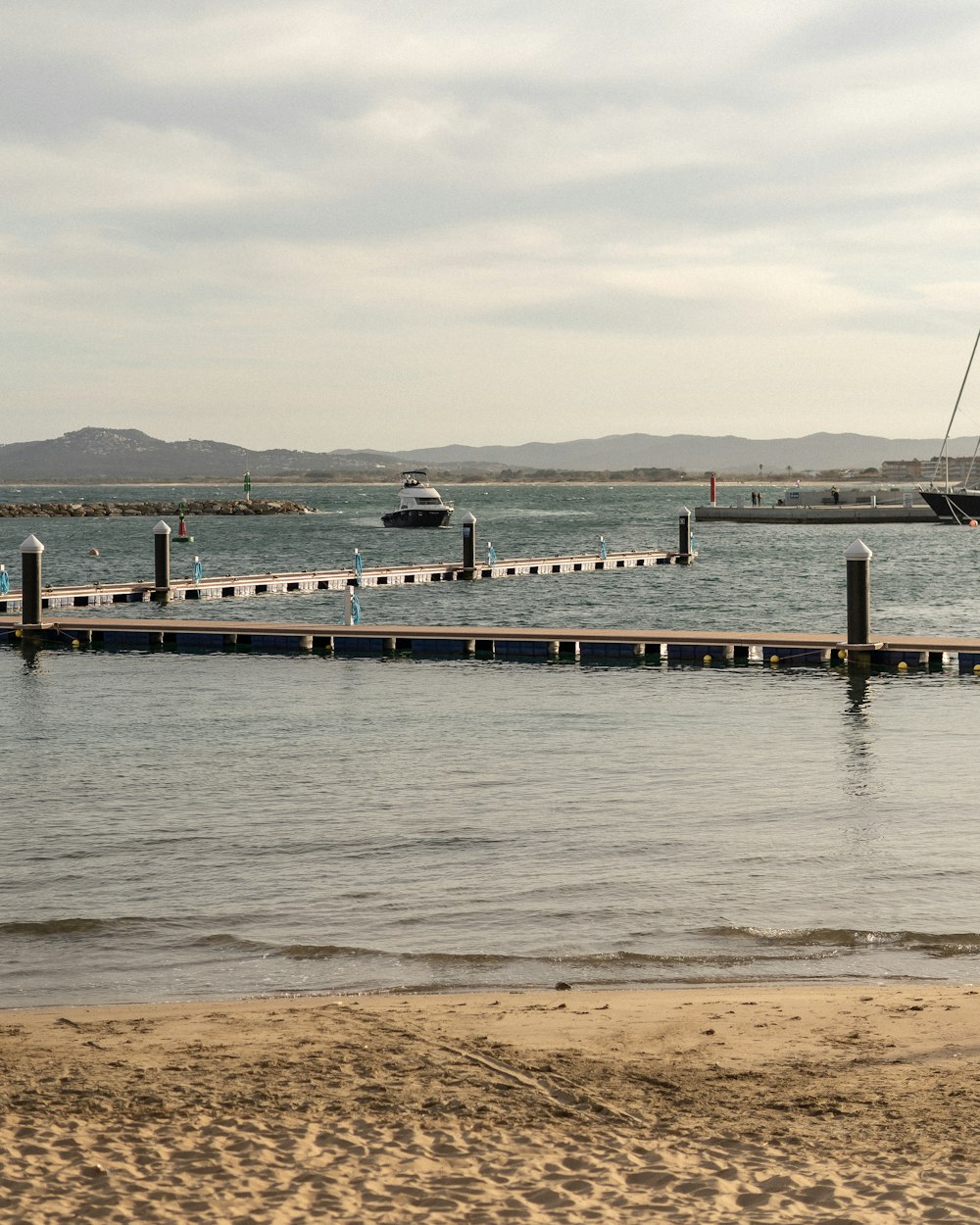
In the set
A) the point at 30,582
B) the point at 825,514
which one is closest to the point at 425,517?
the point at 825,514

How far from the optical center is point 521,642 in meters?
30.3

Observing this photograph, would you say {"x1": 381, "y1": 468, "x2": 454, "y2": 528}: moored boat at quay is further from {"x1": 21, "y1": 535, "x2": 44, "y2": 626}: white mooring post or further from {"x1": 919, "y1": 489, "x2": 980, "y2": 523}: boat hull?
{"x1": 21, "y1": 535, "x2": 44, "y2": 626}: white mooring post

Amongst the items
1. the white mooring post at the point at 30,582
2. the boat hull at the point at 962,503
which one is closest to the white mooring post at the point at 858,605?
the white mooring post at the point at 30,582

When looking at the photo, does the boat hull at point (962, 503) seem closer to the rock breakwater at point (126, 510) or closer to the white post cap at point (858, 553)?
the white post cap at point (858, 553)

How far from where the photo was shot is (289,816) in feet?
50.6

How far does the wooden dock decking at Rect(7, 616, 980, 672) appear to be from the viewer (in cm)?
2808

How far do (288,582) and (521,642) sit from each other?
18.4 metres

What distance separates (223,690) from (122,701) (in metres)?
1.93

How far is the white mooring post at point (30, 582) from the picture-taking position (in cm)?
3200

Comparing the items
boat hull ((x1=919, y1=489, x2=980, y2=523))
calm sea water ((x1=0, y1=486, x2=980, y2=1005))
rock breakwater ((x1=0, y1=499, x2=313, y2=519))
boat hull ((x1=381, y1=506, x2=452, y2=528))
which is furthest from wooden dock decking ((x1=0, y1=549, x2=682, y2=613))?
rock breakwater ((x1=0, y1=499, x2=313, y2=519))

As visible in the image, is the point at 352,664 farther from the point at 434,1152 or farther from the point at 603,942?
the point at 434,1152

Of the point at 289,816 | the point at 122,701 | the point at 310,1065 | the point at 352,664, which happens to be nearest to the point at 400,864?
the point at 289,816

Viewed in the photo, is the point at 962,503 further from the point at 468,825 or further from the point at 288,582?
the point at 468,825

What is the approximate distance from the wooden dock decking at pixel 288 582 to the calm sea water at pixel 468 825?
386 inches
